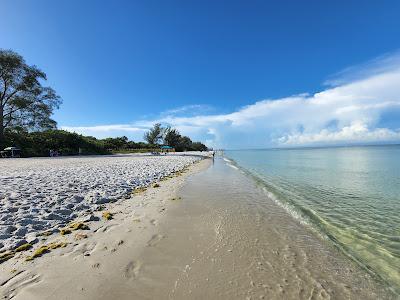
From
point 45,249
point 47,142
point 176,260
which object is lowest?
point 176,260

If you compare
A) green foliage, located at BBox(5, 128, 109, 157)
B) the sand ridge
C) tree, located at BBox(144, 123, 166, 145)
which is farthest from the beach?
tree, located at BBox(144, 123, 166, 145)

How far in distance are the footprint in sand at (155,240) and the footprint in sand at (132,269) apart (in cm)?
94

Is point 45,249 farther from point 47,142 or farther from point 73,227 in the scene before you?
point 47,142

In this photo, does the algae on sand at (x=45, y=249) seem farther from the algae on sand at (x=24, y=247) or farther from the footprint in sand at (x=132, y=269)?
the footprint in sand at (x=132, y=269)

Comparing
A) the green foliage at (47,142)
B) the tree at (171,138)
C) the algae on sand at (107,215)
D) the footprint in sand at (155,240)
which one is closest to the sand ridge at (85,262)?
the footprint in sand at (155,240)

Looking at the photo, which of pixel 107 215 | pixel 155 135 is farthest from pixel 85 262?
pixel 155 135

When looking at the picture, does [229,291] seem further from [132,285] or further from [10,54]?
[10,54]

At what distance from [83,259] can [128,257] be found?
811 millimetres

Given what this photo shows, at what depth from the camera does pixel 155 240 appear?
Result: 229 inches

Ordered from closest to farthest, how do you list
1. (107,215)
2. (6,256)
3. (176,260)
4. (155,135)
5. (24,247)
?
(6,256)
(176,260)
(24,247)
(107,215)
(155,135)

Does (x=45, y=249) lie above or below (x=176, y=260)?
above

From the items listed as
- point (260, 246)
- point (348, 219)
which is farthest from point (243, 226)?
point (348, 219)

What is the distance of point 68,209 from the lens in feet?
24.8

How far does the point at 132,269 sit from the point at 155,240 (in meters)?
1.46
